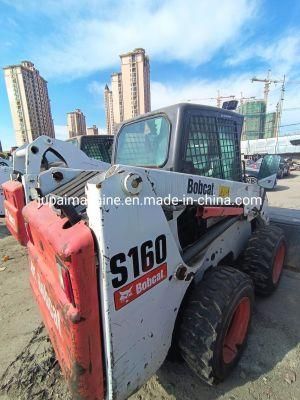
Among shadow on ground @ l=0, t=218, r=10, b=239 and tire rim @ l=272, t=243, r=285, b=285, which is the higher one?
tire rim @ l=272, t=243, r=285, b=285

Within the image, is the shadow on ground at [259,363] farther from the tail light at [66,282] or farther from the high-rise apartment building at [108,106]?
the high-rise apartment building at [108,106]

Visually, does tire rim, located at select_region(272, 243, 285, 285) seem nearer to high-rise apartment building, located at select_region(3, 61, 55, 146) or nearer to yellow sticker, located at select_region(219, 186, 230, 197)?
yellow sticker, located at select_region(219, 186, 230, 197)

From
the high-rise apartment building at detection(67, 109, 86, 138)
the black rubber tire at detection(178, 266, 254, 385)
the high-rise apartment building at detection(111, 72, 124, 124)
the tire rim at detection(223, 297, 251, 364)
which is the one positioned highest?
the high-rise apartment building at detection(111, 72, 124, 124)

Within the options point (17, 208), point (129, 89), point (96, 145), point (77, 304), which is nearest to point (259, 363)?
point (77, 304)

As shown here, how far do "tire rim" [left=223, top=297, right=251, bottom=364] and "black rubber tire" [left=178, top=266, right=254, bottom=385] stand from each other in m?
0.09

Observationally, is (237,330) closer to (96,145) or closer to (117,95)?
(96,145)

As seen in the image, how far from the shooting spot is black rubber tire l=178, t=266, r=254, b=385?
1821 millimetres

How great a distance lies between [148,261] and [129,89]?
37668mm

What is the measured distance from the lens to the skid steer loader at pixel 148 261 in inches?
52.6

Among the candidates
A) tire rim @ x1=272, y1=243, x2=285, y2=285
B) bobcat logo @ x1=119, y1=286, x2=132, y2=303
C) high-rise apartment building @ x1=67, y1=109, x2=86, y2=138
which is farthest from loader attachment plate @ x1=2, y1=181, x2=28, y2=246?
high-rise apartment building @ x1=67, y1=109, x2=86, y2=138

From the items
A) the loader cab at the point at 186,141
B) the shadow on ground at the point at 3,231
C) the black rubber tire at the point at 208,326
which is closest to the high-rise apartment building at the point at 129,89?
the shadow on ground at the point at 3,231

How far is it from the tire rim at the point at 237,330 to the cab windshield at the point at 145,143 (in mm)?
1427

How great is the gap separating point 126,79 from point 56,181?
3934 cm

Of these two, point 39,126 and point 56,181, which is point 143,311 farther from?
point 39,126
